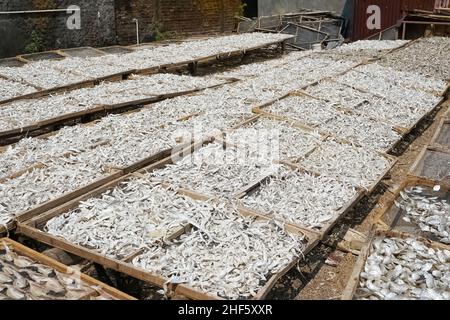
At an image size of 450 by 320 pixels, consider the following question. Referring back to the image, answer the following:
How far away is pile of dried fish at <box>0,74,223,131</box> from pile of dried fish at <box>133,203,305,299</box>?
4.53 metres

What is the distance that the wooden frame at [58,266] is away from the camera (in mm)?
3658

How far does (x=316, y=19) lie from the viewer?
65.5 feet

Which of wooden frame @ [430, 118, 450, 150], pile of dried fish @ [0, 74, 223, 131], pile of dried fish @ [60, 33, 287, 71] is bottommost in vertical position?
wooden frame @ [430, 118, 450, 150]

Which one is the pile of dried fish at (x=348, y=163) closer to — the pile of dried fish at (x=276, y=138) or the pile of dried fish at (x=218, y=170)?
the pile of dried fish at (x=276, y=138)

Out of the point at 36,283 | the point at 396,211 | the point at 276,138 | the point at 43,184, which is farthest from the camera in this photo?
the point at 276,138

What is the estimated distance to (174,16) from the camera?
18.5 meters

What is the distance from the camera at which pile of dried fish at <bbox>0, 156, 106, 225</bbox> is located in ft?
16.2

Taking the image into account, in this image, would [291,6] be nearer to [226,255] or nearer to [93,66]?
[93,66]

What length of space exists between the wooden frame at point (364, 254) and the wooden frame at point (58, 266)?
176cm

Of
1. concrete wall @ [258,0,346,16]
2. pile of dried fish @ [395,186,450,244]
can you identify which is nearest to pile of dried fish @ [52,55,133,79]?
pile of dried fish @ [395,186,450,244]

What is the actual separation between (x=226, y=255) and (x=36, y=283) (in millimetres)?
1598

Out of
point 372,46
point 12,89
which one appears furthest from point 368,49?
point 12,89

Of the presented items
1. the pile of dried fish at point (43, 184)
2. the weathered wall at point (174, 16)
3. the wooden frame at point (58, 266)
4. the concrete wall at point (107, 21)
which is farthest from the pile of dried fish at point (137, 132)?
the weathered wall at point (174, 16)

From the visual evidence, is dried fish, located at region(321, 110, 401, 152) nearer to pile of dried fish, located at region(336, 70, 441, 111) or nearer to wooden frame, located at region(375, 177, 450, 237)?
wooden frame, located at region(375, 177, 450, 237)
